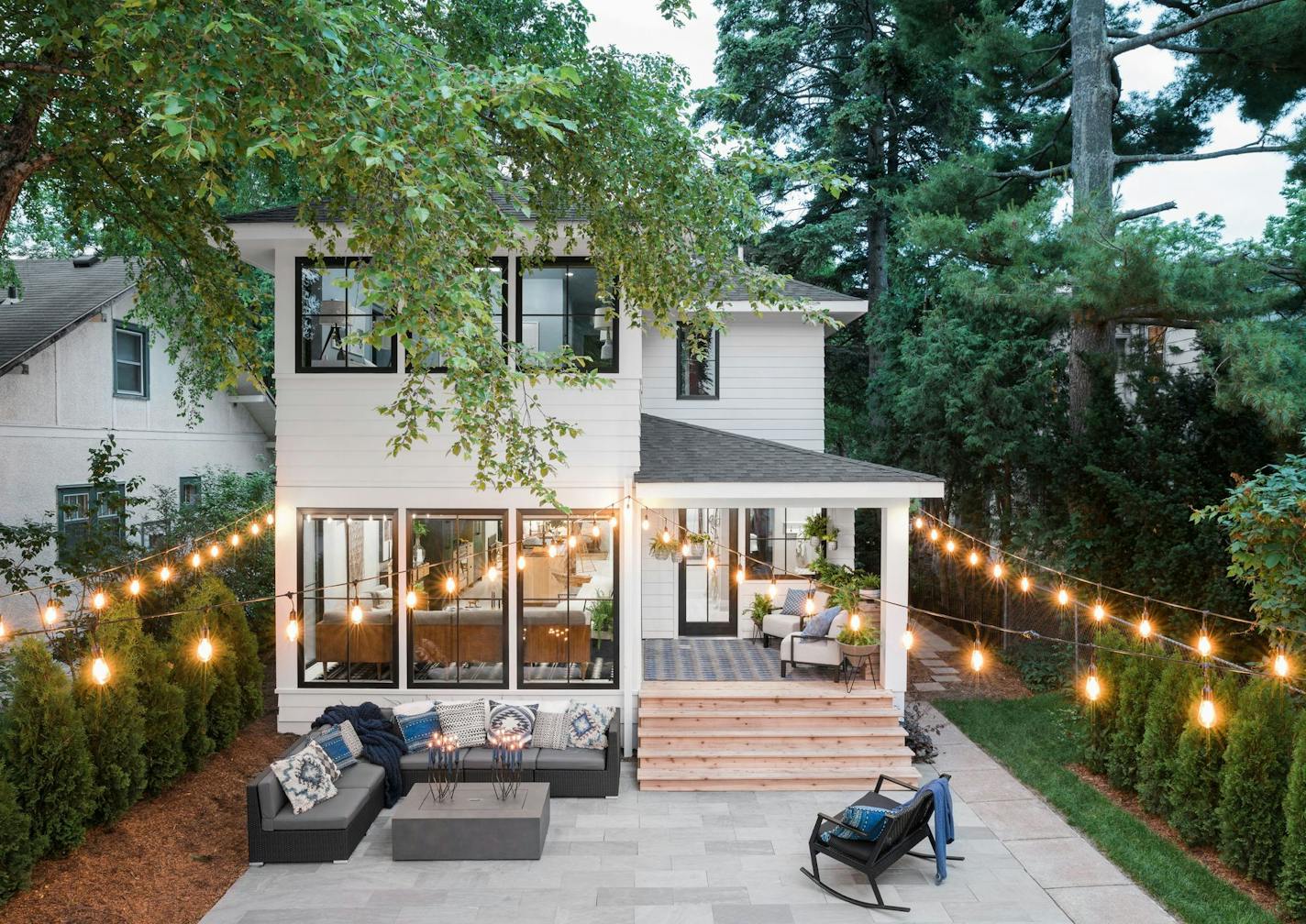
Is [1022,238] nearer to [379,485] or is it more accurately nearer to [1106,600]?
[1106,600]

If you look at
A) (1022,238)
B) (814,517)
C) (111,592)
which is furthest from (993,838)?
(111,592)

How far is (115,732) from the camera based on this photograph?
6.84m

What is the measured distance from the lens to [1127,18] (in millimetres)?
12375

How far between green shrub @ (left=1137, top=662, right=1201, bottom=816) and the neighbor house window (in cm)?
558

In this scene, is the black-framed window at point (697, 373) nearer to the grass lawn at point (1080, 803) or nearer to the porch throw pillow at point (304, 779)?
the grass lawn at point (1080, 803)

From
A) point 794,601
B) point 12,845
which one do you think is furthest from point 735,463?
point 12,845

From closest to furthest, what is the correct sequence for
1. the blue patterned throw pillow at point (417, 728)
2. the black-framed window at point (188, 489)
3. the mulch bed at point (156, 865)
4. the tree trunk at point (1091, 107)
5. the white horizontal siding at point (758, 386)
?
the mulch bed at point (156, 865) → the blue patterned throw pillow at point (417, 728) → the tree trunk at point (1091, 107) → the white horizontal siding at point (758, 386) → the black-framed window at point (188, 489)

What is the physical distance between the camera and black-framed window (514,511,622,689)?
9.24m

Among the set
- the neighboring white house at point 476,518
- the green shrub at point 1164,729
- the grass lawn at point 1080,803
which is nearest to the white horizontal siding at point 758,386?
the neighboring white house at point 476,518

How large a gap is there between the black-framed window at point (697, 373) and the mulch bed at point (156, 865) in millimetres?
7797

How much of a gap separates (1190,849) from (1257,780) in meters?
1.12

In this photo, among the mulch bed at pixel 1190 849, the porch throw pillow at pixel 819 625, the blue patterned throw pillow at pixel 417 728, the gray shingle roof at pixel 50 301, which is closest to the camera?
the mulch bed at pixel 1190 849

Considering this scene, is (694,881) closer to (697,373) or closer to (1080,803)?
(1080,803)

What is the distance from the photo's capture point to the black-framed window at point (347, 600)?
30.2 ft
